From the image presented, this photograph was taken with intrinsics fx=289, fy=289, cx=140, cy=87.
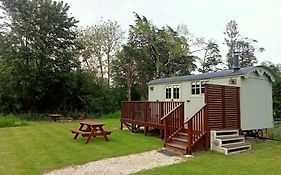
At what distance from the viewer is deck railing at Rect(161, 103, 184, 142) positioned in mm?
9992

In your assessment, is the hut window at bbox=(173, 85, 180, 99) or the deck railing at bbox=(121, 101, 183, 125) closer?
the deck railing at bbox=(121, 101, 183, 125)

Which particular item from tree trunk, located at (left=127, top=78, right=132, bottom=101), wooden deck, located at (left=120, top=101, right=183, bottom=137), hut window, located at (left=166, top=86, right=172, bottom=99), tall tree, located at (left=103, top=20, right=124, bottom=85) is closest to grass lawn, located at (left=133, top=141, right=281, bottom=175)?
wooden deck, located at (left=120, top=101, right=183, bottom=137)

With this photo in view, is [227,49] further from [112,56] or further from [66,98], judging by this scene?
[66,98]

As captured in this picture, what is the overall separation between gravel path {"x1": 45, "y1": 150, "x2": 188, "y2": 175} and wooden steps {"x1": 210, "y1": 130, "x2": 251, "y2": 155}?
1.44 meters

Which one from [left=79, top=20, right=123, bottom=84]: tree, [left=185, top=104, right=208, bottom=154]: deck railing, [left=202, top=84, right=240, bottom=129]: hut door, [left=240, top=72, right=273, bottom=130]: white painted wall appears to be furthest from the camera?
[left=79, top=20, right=123, bottom=84]: tree

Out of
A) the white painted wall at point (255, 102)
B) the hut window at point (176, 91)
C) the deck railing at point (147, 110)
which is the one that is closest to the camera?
the white painted wall at point (255, 102)

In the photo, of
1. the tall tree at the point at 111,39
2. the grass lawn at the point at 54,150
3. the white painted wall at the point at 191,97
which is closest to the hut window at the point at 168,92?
the white painted wall at the point at 191,97

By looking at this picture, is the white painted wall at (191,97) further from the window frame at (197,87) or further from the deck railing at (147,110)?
the deck railing at (147,110)

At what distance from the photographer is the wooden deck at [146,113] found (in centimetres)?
1139

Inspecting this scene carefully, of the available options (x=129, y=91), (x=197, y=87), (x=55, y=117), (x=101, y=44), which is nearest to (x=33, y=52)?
(x=55, y=117)

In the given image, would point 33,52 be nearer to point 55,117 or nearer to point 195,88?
point 55,117

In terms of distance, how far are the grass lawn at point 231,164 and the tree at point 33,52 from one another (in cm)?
1659

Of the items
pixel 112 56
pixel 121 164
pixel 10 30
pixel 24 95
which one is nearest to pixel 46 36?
pixel 10 30

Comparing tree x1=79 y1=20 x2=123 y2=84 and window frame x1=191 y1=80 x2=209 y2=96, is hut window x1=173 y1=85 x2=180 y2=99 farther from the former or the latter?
tree x1=79 y1=20 x2=123 y2=84
